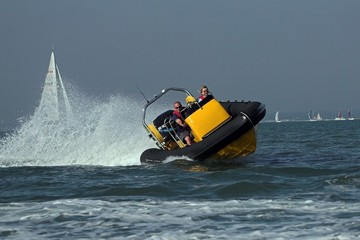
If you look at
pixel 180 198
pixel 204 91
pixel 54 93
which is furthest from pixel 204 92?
pixel 54 93

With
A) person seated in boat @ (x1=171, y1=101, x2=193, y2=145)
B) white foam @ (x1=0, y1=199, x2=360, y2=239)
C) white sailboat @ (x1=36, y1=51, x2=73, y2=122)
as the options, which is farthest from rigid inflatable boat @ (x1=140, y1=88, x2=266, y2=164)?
white sailboat @ (x1=36, y1=51, x2=73, y2=122)

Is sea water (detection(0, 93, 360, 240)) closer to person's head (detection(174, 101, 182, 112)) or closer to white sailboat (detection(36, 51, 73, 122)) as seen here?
person's head (detection(174, 101, 182, 112))

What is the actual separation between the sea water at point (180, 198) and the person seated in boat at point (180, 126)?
1.74ft

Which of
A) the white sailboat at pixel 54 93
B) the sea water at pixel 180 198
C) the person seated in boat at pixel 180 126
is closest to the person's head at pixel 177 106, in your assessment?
the person seated in boat at pixel 180 126

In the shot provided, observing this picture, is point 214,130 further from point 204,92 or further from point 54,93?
point 54,93

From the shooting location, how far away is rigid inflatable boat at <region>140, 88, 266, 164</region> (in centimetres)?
1246

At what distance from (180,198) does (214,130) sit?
4.36m

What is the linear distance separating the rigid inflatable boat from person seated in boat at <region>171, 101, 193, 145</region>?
0.09 metres

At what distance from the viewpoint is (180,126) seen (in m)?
13.2

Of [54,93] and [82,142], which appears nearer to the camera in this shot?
[82,142]

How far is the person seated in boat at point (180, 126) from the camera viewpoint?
13062 mm

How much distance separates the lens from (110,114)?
1797cm

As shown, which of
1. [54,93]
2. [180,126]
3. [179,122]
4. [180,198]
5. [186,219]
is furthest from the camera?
[54,93]

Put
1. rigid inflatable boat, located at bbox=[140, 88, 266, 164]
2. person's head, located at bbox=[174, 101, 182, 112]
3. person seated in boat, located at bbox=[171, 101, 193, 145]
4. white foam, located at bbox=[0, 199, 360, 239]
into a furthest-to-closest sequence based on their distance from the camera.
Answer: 1. person's head, located at bbox=[174, 101, 182, 112]
2. person seated in boat, located at bbox=[171, 101, 193, 145]
3. rigid inflatable boat, located at bbox=[140, 88, 266, 164]
4. white foam, located at bbox=[0, 199, 360, 239]
